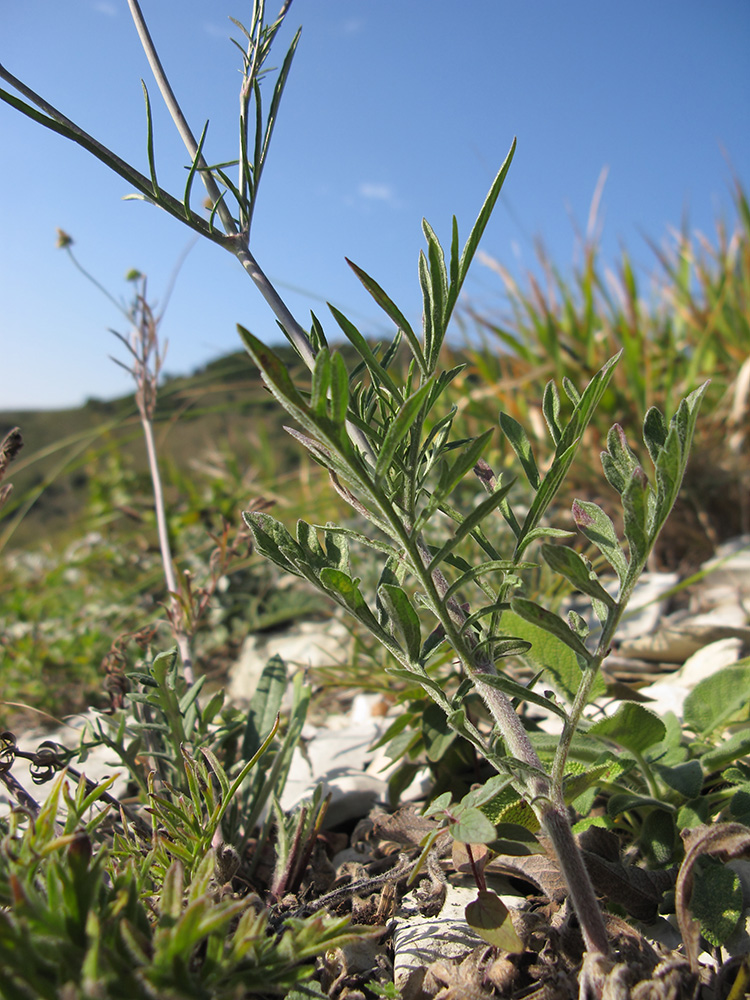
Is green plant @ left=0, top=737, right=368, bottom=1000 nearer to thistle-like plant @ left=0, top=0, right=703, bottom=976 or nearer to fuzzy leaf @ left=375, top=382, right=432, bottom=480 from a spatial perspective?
thistle-like plant @ left=0, top=0, right=703, bottom=976

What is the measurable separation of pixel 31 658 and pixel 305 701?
5.13 feet

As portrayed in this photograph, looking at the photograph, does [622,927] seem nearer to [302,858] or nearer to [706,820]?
[706,820]

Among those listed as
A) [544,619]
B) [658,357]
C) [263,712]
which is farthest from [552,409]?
[658,357]

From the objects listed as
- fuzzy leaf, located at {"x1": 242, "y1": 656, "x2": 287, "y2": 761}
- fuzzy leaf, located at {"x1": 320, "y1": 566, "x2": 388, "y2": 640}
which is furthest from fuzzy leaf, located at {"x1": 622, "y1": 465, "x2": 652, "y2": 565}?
fuzzy leaf, located at {"x1": 242, "y1": 656, "x2": 287, "y2": 761}

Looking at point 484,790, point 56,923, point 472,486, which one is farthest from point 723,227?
point 56,923

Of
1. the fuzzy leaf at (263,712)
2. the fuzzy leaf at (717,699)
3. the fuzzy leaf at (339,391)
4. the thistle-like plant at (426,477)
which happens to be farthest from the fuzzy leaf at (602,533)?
the fuzzy leaf at (263,712)

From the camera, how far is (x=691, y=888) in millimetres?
748

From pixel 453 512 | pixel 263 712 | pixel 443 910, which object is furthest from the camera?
pixel 263 712

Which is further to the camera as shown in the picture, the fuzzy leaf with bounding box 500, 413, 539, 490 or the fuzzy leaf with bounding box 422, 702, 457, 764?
the fuzzy leaf with bounding box 422, 702, 457, 764

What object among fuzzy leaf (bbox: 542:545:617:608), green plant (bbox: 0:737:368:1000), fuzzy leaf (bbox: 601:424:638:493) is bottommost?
green plant (bbox: 0:737:368:1000)

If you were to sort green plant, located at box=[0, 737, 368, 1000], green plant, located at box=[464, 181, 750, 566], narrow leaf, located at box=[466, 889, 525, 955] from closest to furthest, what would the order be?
green plant, located at box=[0, 737, 368, 1000], narrow leaf, located at box=[466, 889, 525, 955], green plant, located at box=[464, 181, 750, 566]

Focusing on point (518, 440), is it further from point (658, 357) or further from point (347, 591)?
point (658, 357)

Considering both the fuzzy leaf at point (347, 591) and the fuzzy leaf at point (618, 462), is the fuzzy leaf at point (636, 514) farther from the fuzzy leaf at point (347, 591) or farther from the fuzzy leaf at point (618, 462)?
the fuzzy leaf at point (347, 591)

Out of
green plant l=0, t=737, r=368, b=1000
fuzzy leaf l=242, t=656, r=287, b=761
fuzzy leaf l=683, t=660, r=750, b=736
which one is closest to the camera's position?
green plant l=0, t=737, r=368, b=1000
